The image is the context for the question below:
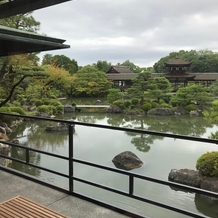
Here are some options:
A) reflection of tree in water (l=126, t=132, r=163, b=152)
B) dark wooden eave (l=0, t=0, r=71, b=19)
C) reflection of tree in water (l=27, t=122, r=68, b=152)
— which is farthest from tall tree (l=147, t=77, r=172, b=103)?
dark wooden eave (l=0, t=0, r=71, b=19)

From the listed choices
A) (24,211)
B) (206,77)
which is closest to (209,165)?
(24,211)

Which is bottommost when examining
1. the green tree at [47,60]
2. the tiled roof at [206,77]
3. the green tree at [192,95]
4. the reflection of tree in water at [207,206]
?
the reflection of tree in water at [207,206]

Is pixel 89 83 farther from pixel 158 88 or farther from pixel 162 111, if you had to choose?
pixel 162 111

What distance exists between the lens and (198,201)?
4641 millimetres

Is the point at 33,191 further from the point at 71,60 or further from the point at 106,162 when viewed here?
the point at 71,60

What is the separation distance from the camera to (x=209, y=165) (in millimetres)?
4879

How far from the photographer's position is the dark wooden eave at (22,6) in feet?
4.58

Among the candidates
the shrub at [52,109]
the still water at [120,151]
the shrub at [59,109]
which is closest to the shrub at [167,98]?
the still water at [120,151]

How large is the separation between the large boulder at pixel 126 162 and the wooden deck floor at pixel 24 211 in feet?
16.0

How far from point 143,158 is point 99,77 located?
61.9 feet

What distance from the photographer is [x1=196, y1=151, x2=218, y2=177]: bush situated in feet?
15.9

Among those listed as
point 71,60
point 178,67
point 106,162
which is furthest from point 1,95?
point 178,67

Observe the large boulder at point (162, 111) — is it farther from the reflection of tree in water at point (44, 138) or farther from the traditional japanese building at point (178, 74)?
the traditional japanese building at point (178, 74)

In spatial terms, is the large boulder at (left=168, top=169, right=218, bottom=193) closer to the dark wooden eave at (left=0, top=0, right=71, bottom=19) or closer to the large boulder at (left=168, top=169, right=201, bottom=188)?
the large boulder at (left=168, top=169, right=201, bottom=188)
